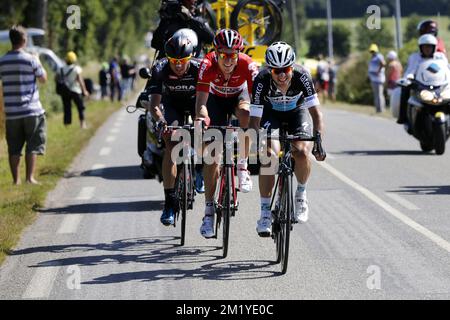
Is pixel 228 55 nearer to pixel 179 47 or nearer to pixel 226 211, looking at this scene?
pixel 179 47

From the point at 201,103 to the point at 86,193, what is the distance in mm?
4533

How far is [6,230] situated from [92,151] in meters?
9.14

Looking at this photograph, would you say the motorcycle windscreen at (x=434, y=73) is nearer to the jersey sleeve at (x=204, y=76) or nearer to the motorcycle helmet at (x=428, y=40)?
the motorcycle helmet at (x=428, y=40)

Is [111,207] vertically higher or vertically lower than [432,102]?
lower

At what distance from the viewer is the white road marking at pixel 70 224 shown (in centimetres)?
1098

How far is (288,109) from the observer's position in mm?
9188

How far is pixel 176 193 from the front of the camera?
1032 centimetres

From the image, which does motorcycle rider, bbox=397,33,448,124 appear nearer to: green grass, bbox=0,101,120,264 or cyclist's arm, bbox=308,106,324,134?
green grass, bbox=0,101,120,264

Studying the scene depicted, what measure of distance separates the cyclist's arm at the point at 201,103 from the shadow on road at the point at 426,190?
160 inches

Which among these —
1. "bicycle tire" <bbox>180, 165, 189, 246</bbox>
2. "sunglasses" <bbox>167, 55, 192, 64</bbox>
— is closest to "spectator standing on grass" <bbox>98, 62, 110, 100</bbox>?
"sunglasses" <bbox>167, 55, 192, 64</bbox>

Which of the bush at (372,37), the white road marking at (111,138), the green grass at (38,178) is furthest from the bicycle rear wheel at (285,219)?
the bush at (372,37)

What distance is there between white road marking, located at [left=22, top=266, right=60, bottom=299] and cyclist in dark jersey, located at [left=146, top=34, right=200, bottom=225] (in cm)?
176

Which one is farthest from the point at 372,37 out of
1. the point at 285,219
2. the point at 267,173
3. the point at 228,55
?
the point at 285,219
